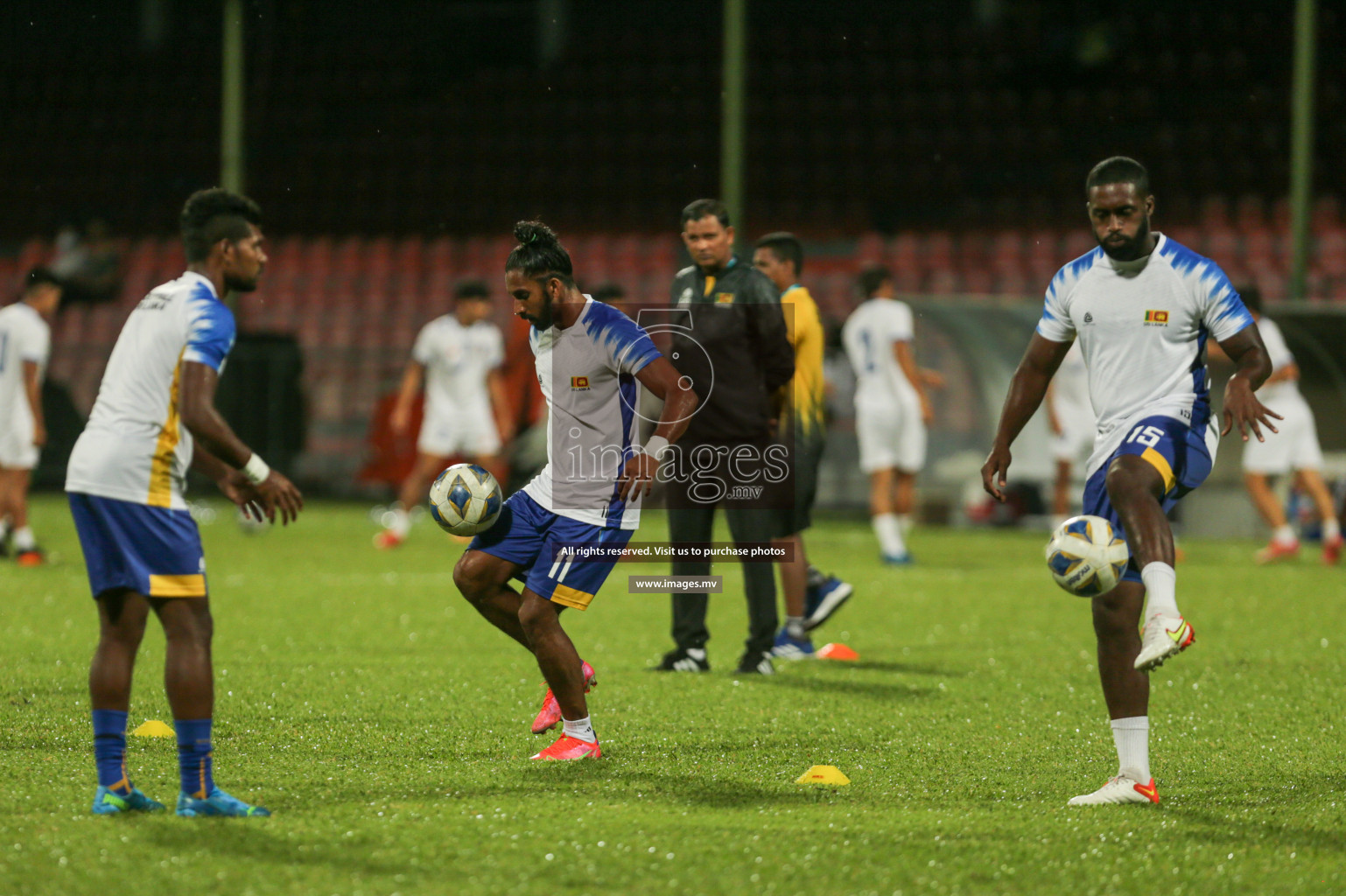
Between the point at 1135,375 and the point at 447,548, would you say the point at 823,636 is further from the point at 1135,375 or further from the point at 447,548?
the point at 447,548

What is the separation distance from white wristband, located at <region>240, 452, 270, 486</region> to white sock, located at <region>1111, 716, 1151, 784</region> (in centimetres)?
263

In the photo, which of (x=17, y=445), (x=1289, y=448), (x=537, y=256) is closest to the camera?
(x=537, y=256)

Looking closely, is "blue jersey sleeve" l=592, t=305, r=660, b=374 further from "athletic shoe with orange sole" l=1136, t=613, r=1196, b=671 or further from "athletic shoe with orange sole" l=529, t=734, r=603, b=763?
"athletic shoe with orange sole" l=1136, t=613, r=1196, b=671

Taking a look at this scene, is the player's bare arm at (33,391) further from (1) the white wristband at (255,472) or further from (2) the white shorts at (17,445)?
(1) the white wristband at (255,472)

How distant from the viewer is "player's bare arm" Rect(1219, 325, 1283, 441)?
481 centimetres

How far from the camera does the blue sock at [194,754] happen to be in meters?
4.29

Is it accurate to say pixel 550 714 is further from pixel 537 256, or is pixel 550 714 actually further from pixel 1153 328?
pixel 1153 328

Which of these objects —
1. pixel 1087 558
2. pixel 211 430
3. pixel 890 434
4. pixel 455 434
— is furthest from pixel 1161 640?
pixel 455 434

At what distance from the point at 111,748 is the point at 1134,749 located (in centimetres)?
299

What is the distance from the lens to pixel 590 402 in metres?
5.54

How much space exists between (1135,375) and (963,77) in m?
19.8

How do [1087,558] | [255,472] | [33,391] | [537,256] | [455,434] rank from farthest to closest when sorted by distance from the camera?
[455,434], [33,391], [537,256], [1087,558], [255,472]

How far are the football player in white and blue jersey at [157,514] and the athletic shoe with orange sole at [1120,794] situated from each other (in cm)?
240

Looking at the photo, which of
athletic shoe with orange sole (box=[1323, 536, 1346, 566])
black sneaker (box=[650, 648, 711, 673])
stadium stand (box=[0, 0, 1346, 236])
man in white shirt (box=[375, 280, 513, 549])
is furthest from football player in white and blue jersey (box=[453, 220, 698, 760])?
stadium stand (box=[0, 0, 1346, 236])
